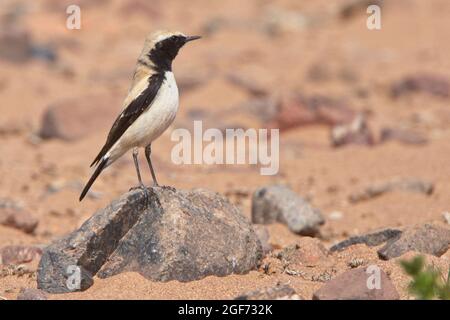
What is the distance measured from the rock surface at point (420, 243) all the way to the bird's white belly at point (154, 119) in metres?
2.12

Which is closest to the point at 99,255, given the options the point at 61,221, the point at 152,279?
the point at 152,279

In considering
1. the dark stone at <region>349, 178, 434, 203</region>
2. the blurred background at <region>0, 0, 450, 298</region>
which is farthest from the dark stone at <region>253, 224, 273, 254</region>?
the dark stone at <region>349, 178, 434, 203</region>

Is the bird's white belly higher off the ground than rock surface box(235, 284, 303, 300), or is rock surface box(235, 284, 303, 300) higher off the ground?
the bird's white belly

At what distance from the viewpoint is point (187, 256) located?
6.90 meters

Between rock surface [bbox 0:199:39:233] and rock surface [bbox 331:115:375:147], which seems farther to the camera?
rock surface [bbox 331:115:375:147]

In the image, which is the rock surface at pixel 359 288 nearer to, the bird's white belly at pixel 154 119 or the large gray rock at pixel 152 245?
the large gray rock at pixel 152 245

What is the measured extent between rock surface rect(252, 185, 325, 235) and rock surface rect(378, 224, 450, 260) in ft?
5.29

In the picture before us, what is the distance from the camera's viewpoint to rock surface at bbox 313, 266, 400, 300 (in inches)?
240

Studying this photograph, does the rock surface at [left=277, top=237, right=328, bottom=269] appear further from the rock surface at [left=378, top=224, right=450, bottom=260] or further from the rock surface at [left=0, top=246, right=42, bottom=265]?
the rock surface at [left=0, top=246, right=42, bottom=265]

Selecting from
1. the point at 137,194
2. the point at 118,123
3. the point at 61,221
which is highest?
the point at 118,123

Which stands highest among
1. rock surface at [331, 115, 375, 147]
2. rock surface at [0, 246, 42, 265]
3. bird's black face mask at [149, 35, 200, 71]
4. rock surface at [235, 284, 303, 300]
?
bird's black face mask at [149, 35, 200, 71]
